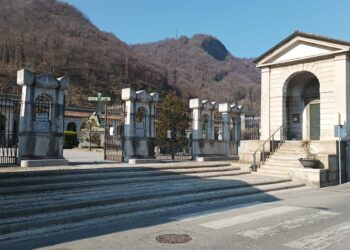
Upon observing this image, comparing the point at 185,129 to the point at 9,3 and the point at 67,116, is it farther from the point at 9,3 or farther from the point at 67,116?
the point at 9,3

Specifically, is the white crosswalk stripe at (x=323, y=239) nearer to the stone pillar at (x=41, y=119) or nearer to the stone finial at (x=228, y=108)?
the stone pillar at (x=41, y=119)

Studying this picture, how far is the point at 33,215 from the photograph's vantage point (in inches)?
333

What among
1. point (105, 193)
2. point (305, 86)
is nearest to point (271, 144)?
point (305, 86)

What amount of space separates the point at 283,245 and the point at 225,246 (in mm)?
1058

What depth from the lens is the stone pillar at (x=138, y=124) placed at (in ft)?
54.5

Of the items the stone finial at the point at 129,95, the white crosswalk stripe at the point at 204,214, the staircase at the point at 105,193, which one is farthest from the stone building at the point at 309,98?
the stone finial at the point at 129,95

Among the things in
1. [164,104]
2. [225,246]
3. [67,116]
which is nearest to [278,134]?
[164,104]

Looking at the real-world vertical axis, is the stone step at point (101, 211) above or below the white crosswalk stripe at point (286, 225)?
above

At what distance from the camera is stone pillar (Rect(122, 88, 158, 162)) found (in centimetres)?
1662

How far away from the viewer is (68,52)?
126 m

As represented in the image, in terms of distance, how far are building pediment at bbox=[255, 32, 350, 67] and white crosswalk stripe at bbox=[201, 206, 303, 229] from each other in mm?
10598

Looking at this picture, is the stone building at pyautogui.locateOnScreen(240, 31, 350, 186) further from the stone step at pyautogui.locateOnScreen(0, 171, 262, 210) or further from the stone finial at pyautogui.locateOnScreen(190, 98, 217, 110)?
the stone step at pyautogui.locateOnScreen(0, 171, 262, 210)

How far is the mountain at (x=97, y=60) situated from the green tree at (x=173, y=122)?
185ft

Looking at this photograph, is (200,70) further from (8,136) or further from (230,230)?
(230,230)
